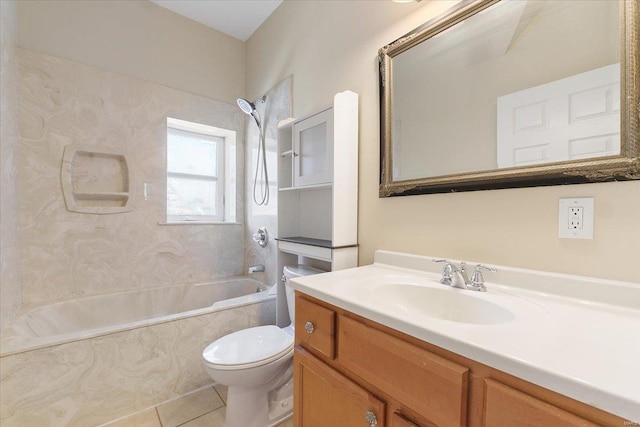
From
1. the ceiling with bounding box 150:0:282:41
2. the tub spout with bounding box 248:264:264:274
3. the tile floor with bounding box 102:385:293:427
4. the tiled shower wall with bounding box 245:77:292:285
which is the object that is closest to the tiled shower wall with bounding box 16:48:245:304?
the tiled shower wall with bounding box 245:77:292:285

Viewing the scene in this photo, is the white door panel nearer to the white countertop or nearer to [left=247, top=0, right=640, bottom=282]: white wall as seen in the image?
[left=247, top=0, right=640, bottom=282]: white wall

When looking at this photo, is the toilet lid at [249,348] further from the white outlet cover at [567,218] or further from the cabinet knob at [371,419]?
the white outlet cover at [567,218]

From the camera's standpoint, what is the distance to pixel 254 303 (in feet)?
6.23

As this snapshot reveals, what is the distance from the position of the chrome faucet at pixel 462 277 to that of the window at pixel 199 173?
2.17 metres

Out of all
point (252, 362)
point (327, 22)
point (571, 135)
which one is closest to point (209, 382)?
point (252, 362)

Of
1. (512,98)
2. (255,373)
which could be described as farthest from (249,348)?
(512,98)

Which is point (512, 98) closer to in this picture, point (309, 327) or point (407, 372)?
point (407, 372)

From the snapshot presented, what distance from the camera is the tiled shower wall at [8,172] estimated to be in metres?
1.40

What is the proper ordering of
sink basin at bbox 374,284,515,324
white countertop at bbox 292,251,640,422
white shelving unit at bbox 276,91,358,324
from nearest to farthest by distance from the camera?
white countertop at bbox 292,251,640,422 < sink basin at bbox 374,284,515,324 < white shelving unit at bbox 276,91,358,324

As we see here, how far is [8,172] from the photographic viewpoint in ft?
4.95

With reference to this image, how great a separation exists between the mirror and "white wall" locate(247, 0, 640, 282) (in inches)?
2.3

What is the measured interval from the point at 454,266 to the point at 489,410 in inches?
20.5

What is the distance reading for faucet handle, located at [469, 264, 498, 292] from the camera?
35.3 inches

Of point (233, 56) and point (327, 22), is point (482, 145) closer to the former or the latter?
point (327, 22)
